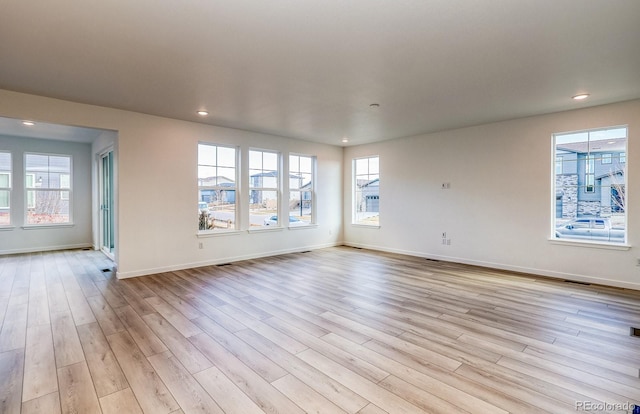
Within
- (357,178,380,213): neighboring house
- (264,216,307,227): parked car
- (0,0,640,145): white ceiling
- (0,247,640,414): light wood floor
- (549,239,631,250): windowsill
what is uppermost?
(0,0,640,145): white ceiling

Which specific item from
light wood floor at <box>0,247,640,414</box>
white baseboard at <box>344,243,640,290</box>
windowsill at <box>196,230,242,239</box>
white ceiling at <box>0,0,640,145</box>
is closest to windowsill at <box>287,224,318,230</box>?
→ windowsill at <box>196,230,242,239</box>

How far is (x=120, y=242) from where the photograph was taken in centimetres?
485

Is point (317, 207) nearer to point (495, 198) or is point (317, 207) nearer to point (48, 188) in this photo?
point (495, 198)

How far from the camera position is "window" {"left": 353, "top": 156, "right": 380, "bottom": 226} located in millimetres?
7523

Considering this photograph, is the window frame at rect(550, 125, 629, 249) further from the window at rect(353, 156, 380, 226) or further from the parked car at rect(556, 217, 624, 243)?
the window at rect(353, 156, 380, 226)

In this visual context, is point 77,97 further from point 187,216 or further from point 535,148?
point 535,148

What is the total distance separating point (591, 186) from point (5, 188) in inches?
431

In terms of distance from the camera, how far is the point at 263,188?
6.68 m

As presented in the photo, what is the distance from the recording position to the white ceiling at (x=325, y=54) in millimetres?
2236

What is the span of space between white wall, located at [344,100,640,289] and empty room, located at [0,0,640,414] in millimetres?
36

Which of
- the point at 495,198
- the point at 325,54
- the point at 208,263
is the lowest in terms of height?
the point at 208,263

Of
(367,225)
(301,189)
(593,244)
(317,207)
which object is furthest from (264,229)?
(593,244)

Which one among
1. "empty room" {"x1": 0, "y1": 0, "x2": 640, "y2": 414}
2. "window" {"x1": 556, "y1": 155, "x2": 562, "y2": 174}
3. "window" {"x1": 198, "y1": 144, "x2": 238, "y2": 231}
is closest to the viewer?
"empty room" {"x1": 0, "y1": 0, "x2": 640, "y2": 414}

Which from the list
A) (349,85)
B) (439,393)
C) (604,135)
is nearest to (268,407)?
(439,393)
